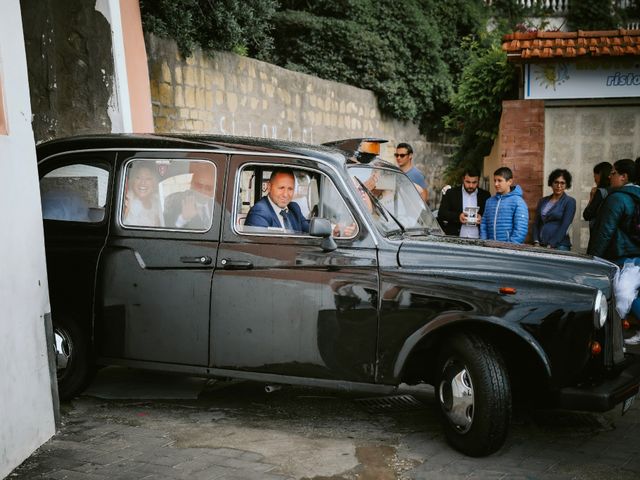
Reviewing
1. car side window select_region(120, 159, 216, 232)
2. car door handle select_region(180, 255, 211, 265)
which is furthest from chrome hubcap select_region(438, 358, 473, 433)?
car side window select_region(120, 159, 216, 232)

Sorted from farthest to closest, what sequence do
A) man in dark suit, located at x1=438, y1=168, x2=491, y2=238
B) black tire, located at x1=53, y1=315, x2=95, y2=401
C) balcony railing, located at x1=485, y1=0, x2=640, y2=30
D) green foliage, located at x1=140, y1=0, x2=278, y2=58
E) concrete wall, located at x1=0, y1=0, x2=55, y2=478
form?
balcony railing, located at x1=485, y1=0, x2=640, y2=30 → green foliage, located at x1=140, y1=0, x2=278, y2=58 → man in dark suit, located at x1=438, y1=168, x2=491, y2=238 → black tire, located at x1=53, y1=315, x2=95, y2=401 → concrete wall, located at x1=0, y1=0, x2=55, y2=478

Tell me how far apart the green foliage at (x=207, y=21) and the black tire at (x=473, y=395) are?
26.8ft

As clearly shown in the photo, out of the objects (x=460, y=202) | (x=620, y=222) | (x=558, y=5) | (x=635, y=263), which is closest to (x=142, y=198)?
(x=460, y=202)

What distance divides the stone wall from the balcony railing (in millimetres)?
10515

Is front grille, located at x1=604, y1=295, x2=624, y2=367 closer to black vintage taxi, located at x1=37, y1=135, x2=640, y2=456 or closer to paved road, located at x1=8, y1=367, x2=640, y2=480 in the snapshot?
black vintage taxi, located at x1=37, y1=135, x2=640, y2=456

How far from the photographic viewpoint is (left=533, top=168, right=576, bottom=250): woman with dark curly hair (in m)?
9.45

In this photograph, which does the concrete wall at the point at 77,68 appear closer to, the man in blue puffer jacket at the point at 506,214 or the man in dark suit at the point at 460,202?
the man in dark suit at the point at 460,202

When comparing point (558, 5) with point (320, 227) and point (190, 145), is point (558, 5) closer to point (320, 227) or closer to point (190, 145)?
point (190, 145)

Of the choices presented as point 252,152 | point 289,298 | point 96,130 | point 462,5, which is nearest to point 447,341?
point 289,298

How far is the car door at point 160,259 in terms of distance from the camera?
221 inches

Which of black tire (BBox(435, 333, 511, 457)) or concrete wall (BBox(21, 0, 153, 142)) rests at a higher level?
concrete wall (BBox(21, 0, 153, 142))

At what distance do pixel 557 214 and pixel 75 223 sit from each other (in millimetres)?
5732

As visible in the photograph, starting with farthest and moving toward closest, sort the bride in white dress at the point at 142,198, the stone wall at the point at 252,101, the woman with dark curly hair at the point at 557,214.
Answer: the stone wall at the point at 252,101 < the woman with dark curly hair at the point at 557,214 < the bride in white dress at the point at 142,198

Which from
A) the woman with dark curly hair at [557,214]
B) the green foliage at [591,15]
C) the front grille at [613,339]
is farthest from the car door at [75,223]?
the green foliage at [591,15]
